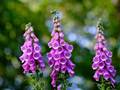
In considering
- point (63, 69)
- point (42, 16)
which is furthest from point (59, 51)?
point (42, 16)

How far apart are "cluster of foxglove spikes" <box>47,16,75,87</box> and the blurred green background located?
23.5ft

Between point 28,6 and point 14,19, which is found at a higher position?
point 28,6

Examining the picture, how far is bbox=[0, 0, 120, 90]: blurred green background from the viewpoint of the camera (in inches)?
632

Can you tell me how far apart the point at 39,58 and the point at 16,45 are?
941 cm

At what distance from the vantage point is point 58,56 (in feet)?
22.8

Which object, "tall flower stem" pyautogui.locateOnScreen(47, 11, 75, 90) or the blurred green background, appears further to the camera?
the blurred green background

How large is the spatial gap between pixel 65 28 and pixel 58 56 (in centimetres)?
1251

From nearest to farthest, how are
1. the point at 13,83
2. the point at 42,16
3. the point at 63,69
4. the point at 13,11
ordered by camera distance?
1. the point at 63,69
2. the point at 13,83
3. the point at 13,11
4. the point at 42,16

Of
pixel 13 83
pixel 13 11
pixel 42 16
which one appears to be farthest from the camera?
pixel 42 16

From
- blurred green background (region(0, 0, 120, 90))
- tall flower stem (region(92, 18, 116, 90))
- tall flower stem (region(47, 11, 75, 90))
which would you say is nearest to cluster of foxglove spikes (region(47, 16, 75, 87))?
tall flower stem (region(47, 11, 75, 90))

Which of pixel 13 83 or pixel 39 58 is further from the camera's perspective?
pixel 13 83

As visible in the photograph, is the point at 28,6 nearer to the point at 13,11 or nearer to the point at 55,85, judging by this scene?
the point at 13,11

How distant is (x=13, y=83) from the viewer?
16.1m

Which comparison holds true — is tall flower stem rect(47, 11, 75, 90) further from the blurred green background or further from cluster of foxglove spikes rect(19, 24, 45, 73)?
the blurred green background
